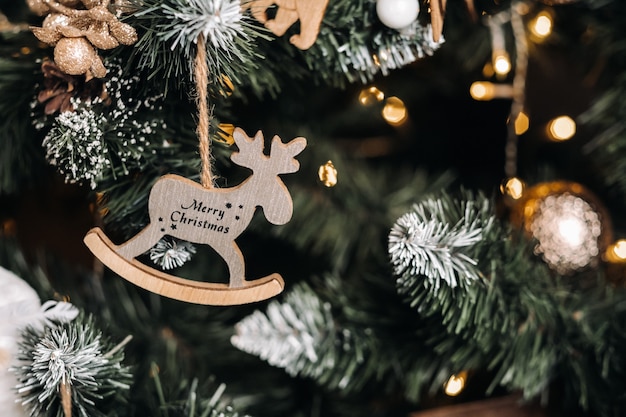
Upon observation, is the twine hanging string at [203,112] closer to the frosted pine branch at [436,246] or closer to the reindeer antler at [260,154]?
the reindeer antler at [260,154]

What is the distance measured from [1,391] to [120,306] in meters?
0.21

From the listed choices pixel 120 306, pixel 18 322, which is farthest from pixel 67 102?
pixel 120 306

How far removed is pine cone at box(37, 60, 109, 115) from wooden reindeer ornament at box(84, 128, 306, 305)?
8 centimetres

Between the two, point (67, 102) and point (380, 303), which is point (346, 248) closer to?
point (380, 303)

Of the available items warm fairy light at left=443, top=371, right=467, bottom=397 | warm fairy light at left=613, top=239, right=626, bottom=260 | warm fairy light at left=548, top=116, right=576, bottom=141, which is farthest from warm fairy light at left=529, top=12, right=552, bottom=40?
warm fairy light at left=443, top=371, right=467, bottom=397

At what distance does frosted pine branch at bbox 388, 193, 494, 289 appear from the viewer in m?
0.41

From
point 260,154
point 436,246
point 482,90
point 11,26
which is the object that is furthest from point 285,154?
point 482,90

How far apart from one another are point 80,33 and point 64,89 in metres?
0.05

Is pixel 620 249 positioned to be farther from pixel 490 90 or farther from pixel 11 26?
pixel 11 26

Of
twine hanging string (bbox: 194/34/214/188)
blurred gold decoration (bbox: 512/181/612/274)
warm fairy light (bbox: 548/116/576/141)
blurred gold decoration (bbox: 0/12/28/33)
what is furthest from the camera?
warm fairy light (bbox: 548/116/576/141)

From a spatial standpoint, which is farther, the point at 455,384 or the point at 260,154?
the point at 455,384

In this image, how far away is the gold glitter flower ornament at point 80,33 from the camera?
0.37 meters

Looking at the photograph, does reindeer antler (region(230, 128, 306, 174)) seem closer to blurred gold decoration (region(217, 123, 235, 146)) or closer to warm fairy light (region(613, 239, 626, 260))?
blurred gold decoration (region(217, 123, 235, 146))

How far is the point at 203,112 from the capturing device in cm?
37
